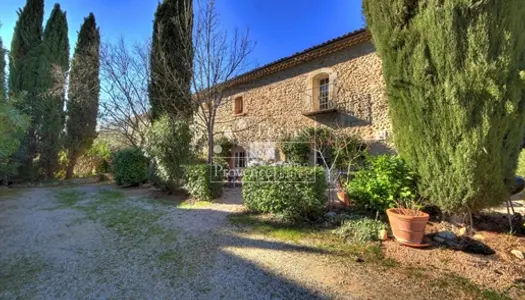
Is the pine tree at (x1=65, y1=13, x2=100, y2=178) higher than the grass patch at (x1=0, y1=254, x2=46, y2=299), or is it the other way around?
the pine tree at (x1=65, y1=13, x2=100, y2=178)

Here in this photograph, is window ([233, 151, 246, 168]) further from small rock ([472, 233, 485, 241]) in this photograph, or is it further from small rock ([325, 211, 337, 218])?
small rock ([472, 233, 485, 241])

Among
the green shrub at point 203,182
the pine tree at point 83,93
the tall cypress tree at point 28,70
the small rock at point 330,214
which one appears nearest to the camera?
the small rock at point 330,214

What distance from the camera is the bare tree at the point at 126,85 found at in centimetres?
1041

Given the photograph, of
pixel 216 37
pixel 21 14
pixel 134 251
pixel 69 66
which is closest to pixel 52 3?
pixel 21 14

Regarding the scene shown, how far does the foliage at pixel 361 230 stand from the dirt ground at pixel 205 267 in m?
0.25

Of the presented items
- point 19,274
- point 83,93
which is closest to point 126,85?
point 83,93

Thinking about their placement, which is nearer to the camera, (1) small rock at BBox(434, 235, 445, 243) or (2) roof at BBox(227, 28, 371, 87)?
(1) small rock at BBox(434, 235, 445, 243)

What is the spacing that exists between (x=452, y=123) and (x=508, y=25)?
1621 millimetres

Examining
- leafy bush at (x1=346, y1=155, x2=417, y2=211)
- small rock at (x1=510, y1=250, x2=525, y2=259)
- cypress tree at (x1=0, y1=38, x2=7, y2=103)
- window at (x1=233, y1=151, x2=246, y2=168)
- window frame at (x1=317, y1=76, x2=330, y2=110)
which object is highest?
window frame at (x1=317, y1=76, x2=330, y2=110)

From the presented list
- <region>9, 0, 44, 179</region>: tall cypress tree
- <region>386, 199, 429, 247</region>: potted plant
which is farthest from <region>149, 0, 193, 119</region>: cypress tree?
<region>386, 199, 429, 247</region>: potted plant

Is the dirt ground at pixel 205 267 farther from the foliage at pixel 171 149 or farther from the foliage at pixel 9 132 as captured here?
the foliage at pixel 171 149

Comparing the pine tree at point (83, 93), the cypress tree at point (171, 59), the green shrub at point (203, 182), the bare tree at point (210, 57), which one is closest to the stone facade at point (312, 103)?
the bare tree at point (210, 57)

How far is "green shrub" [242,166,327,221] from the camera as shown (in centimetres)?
454

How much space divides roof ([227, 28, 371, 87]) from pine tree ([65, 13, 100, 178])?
19.5ft
